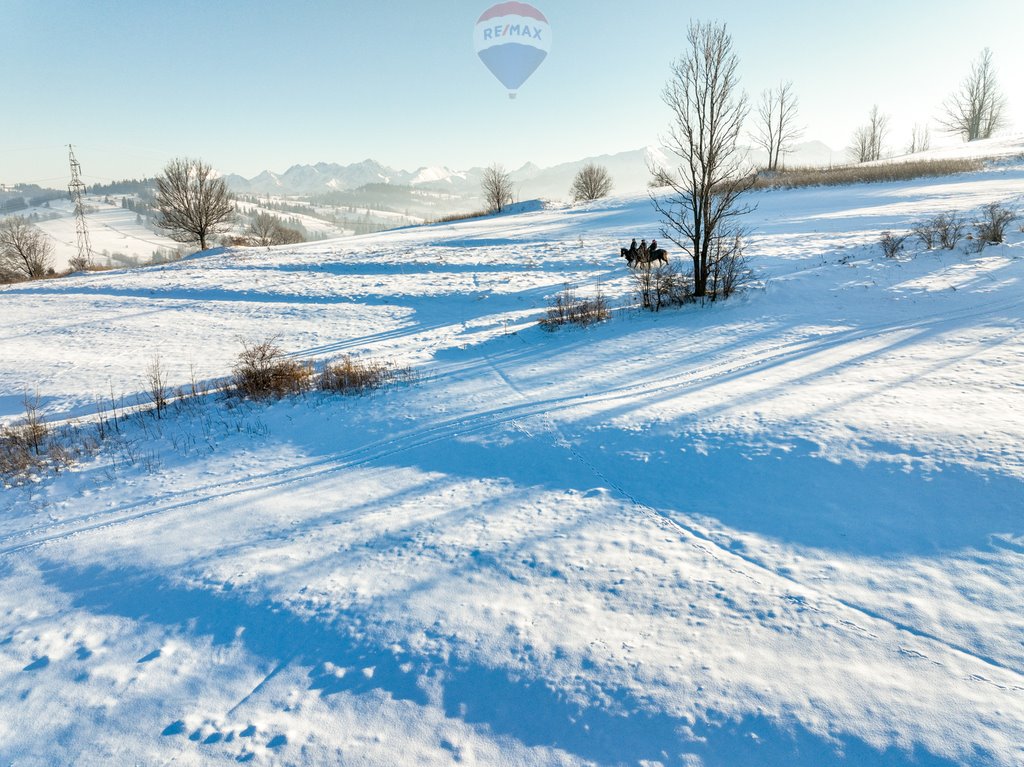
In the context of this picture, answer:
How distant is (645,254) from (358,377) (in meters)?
11.3

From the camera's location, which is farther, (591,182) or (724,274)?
(591,182)

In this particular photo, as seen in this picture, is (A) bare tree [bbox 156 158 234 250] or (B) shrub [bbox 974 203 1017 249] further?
(A) bare tree [bbox 156 158 234 250]

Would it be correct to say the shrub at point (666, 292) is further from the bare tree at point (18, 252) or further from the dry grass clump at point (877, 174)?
the bare tree at point (18, 252)

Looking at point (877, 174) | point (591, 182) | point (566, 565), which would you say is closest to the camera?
point (566, 565)

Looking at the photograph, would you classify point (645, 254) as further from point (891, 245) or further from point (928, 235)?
point (928, 235)

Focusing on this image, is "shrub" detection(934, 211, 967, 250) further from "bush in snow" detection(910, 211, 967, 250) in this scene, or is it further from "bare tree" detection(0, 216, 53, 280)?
"bare tree" detection(0, 216, 53, 280)

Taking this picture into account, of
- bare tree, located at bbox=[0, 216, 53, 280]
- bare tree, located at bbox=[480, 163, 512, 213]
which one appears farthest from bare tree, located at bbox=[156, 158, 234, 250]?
bare tree, located at bbox=[480, 163, 512, 213]

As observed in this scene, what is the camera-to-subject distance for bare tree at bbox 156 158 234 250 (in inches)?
1559

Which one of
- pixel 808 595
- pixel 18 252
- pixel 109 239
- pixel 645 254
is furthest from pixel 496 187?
pixel 109 239

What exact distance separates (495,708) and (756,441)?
4473mm

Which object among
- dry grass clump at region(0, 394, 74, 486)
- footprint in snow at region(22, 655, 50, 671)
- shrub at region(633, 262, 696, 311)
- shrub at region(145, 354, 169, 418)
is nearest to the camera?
footprint in snow at region(22, 655, 50, 671)

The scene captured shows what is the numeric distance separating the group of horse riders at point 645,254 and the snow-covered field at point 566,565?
6.40 metres

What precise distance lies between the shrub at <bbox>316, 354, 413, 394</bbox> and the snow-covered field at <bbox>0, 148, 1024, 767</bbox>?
516mm

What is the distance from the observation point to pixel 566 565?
14.5 ft
